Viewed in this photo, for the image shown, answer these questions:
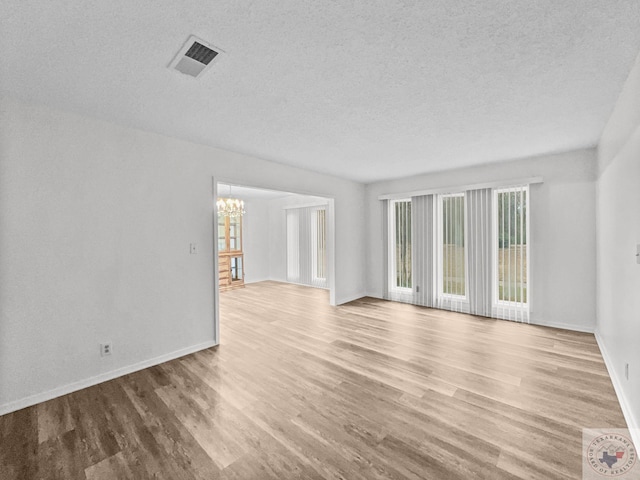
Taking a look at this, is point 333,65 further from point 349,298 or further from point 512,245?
point 349,298

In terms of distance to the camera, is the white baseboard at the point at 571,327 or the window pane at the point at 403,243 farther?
the window pane at the point at 403,243

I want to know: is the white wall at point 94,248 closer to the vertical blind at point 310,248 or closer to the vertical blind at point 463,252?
the vertical blind at point 463,252

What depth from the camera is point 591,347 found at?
3330mm

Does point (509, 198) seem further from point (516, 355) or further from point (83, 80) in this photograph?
point (83, 80)

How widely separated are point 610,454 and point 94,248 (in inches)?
164

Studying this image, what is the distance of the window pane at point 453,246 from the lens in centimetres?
491

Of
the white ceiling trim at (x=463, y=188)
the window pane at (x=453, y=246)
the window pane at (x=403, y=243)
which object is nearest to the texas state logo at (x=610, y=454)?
the window pane at (x=453, y=246)

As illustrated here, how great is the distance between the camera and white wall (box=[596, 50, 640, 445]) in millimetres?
1852

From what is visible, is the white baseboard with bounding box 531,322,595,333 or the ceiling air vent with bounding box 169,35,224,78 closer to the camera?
the ceiling air vent with bounding box 169,35,224,78

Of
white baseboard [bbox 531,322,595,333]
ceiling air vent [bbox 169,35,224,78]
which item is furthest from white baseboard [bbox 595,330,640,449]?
ceiling air vent [bbox 169,35,224,78]

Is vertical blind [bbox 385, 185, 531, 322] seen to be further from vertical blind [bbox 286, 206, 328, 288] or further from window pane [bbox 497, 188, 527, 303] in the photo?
vertical blind [bbox 286, 206, 328, 288]

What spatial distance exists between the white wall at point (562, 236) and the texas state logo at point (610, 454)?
99.4 inches

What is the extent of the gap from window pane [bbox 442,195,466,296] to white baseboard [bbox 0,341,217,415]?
409 cm

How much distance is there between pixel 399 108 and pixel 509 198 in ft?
9.84
